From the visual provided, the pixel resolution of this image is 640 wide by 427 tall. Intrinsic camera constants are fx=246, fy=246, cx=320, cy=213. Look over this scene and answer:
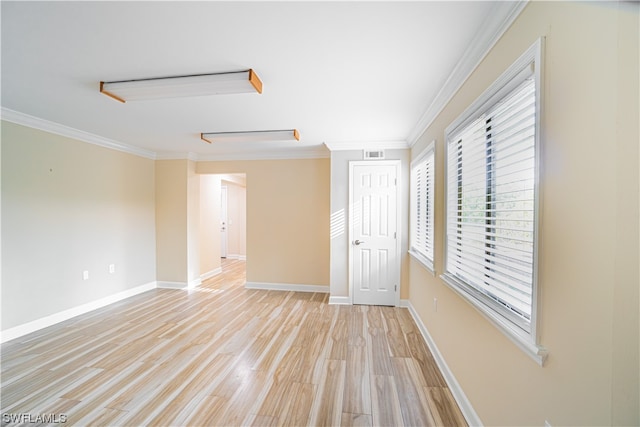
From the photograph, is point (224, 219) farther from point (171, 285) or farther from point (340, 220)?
point (340, 220)

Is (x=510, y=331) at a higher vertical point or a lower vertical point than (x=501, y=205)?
lower

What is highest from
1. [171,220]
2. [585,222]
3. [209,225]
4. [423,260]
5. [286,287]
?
[585,222]

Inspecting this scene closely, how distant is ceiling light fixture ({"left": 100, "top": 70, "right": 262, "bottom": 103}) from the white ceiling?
58 millimetres

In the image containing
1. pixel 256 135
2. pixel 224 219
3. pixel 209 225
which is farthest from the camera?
pixel 224 219

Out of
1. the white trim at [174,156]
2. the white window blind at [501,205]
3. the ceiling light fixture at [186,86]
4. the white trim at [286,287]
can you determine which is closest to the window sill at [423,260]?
the white window blind at [501,205]

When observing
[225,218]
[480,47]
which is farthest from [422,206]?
[225,218]

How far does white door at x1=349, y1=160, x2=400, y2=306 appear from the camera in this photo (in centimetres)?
367

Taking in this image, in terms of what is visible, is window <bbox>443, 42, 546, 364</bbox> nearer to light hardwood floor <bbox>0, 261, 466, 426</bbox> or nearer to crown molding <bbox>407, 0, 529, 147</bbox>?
A: crown molding <bbox>407, 0, 529, 147</bbox>

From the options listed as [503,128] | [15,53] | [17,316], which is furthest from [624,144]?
[17,316]

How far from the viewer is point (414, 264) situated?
3.33 meters

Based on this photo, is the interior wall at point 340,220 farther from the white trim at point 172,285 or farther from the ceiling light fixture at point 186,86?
the white trim at point 172,285

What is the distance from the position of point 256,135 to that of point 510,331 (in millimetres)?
3226

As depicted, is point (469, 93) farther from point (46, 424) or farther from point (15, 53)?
point (46, 424)

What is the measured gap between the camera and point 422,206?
3082 mm
